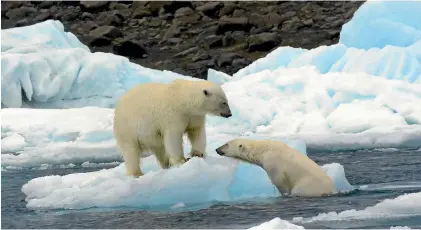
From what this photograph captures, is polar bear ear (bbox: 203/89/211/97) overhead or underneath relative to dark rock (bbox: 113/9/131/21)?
overhead

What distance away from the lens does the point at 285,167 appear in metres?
7.04

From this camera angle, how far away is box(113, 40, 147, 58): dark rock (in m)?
28.4

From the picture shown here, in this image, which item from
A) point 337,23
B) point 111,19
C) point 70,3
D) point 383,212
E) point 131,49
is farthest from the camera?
point 70,3

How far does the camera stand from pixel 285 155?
7.11 metres

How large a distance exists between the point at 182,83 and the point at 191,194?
90 cm

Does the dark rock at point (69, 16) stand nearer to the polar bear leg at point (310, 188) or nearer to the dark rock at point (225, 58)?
the dark rock at point (225, 58)

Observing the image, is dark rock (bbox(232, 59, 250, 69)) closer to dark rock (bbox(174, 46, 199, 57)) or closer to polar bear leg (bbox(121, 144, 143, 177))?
dark rock (bbox(174, 46, 199, 57))

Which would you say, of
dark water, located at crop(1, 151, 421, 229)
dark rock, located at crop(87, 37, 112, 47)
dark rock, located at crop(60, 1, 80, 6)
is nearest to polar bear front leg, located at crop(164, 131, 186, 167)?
dark water, located at crop(1, 151, 421, 229)

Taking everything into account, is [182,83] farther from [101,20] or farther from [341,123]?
[101,20]

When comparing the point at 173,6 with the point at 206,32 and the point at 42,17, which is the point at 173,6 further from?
the point at 42,17

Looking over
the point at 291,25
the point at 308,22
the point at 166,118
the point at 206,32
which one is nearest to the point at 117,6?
the point at 206,32

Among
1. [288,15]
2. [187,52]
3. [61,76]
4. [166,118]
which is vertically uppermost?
[166,118]

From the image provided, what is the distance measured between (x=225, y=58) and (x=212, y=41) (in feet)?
9.47

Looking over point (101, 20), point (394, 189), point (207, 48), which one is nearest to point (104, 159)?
point (394, 189)
